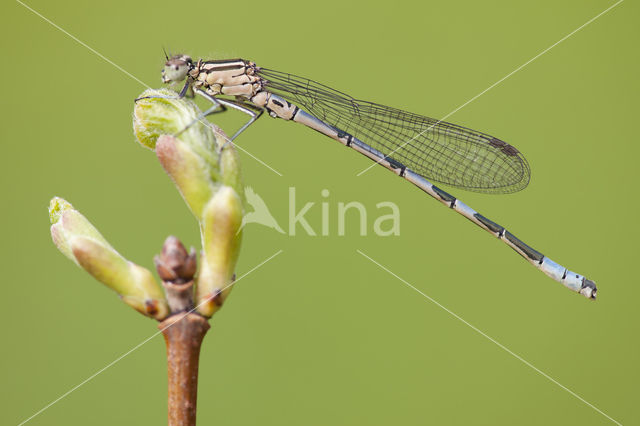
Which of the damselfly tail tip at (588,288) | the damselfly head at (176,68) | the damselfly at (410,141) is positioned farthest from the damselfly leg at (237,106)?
the damselfly tail tip at (588,288)

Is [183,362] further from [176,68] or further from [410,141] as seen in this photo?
[410,141]

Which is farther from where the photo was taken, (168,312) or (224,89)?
(224,89)

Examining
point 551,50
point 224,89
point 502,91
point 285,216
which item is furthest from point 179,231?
point 551,50

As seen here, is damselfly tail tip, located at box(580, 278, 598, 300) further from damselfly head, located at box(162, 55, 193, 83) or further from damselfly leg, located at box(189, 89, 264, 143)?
damselfly head, located at box(162, 55, 193, 83)

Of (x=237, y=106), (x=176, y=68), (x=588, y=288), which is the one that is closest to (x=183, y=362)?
(x=176, y=68)

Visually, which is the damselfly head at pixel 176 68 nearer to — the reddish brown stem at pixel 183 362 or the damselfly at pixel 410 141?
the damselfly at pixel 410 141

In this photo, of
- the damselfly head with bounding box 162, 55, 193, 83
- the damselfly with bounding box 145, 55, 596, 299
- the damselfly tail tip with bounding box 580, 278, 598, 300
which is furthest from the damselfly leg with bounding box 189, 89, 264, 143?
the damselfly tail tip with bounding box 580, 278, 598, 300

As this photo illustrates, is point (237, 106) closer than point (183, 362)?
No

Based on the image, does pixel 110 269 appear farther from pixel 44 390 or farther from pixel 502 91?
pixel 502 91
